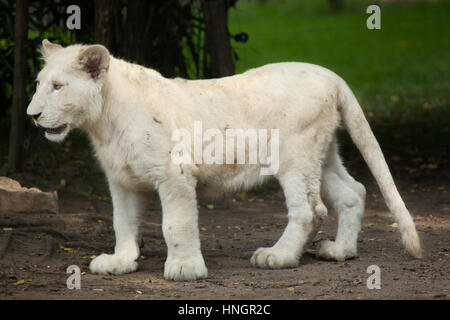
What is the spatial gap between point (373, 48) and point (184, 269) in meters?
16.2

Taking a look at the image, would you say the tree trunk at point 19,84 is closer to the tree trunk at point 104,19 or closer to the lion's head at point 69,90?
the tree trunk at point 104,19

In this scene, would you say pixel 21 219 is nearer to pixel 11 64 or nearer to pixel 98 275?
pixel 98 275

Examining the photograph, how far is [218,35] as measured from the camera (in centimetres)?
809

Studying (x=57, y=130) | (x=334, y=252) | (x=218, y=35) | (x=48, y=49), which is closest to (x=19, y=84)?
(x=218, y=35)

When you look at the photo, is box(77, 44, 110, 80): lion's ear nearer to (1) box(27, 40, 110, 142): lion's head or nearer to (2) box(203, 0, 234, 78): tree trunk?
(1) box(27, 40, 110, 142): lion's head

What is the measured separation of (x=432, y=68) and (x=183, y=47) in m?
8.94

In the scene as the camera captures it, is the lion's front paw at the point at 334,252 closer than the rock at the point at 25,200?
Yes

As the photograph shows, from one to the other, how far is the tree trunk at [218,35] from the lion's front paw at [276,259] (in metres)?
3.35

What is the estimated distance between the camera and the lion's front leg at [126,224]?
198 inches

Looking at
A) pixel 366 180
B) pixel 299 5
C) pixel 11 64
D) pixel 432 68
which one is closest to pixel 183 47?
pixel 11 64

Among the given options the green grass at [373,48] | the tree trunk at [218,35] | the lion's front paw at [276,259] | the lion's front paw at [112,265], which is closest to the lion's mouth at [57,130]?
the lion's front paw at [112,265]

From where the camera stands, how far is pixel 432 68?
53.8 feet

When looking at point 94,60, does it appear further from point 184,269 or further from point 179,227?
point 184,269
